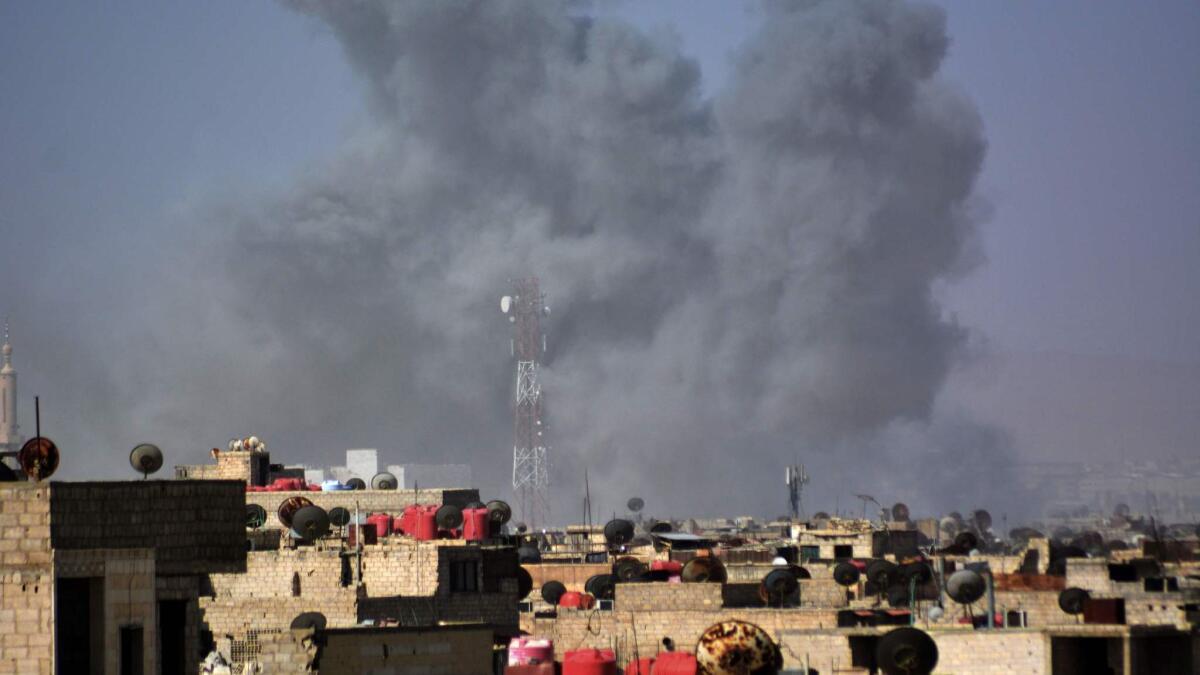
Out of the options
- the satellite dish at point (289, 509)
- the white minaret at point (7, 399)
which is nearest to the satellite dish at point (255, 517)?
the satellite dish at point (289, 509)

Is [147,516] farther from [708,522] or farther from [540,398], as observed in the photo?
[540,398]

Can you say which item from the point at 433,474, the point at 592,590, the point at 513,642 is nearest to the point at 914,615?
the point at 513,642

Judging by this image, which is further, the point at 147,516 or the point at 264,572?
the point at 264,572

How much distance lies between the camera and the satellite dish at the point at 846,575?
6062 centimetres

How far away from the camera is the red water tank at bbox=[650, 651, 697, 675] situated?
41.2 m

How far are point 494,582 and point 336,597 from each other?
4502 mm

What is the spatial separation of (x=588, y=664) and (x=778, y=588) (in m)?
14.1

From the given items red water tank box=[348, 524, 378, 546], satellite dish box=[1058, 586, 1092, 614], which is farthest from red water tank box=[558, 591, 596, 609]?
satellite dish box=[1058, 586, 1092, 614]

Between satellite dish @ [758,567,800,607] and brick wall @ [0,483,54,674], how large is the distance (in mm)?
33578

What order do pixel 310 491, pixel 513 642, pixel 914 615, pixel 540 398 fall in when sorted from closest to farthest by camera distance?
pixel 513 642
pixel 914 615
pixel 310 491
pixel 540 398

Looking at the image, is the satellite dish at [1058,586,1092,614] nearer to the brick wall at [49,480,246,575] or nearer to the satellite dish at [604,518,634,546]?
the brick wall at [49,480,246,575]

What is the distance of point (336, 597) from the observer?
55.3 meters

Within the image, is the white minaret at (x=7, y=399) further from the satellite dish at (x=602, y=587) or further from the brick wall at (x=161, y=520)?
the brick wall at (x=161, y=520)

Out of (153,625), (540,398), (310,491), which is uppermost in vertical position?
(540,398)
